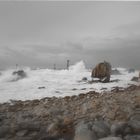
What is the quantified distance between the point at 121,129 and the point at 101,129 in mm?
432

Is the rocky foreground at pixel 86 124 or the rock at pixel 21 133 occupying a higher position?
the rocky foreground at pixel 86 124

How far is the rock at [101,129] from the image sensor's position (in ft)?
18.2

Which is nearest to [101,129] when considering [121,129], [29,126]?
[121,129]

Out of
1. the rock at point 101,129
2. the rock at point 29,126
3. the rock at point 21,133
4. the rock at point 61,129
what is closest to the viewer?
the rock at point 101,129

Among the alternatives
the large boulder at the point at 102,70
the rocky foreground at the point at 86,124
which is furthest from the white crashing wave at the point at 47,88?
the rocky foreground at the point at 86,124

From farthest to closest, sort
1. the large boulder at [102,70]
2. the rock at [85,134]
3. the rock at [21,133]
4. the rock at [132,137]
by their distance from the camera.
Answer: the large boulder at [102,70] → the rock at [21,133] → the rock at [85,134] → the rock at [132,137]

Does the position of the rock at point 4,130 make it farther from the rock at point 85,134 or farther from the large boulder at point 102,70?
the large boulder at point 102,70

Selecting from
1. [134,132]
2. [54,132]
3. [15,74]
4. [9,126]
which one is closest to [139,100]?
[134,132]

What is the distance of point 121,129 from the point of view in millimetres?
5637

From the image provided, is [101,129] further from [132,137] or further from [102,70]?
[102,70]

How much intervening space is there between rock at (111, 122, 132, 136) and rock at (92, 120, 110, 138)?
136mm

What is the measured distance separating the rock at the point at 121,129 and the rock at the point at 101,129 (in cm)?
14

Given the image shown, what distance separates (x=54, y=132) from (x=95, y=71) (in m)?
21.9

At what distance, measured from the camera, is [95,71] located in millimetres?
28000
